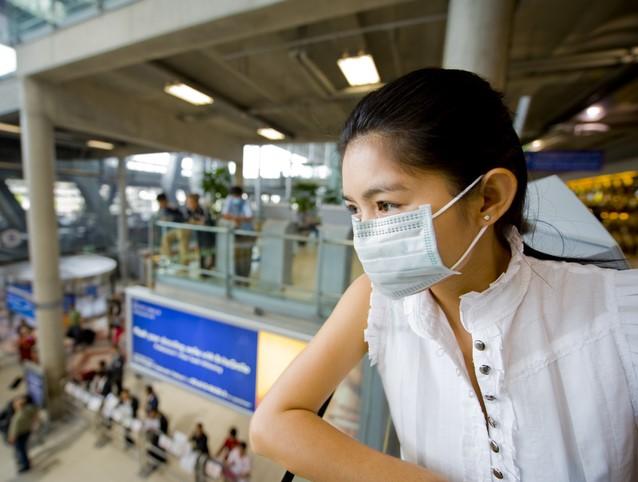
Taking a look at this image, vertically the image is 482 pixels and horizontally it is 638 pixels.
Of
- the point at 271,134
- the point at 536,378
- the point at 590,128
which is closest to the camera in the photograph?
the point at 536,378

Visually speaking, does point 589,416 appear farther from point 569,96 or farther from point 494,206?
point 569,96

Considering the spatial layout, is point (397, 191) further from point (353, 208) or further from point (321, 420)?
point (321, 420)

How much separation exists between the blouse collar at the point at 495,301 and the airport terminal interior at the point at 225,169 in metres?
0.30

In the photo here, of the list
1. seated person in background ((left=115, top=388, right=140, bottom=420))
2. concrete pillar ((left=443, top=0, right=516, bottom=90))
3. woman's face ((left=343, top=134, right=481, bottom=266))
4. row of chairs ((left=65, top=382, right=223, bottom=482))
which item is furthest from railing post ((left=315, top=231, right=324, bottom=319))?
seated person in background ((left=115, top=388, right=140, bottom=420))

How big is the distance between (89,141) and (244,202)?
8.70m

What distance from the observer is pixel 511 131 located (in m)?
0.63

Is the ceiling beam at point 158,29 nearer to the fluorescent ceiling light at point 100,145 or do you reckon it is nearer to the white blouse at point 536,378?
the white blouse at point 536,378

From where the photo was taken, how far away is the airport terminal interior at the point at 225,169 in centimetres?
274

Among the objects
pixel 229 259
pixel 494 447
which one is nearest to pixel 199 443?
pixel 229 259

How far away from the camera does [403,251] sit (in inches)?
26.7

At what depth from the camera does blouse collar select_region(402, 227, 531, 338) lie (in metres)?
0.59

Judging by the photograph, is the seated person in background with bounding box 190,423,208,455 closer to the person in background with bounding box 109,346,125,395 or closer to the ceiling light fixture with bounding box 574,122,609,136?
the person in background with bounding box 109,346,125,395

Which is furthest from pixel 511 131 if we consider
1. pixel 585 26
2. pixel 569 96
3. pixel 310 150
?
pixel 310 150

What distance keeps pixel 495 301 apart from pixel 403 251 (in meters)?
0.20
